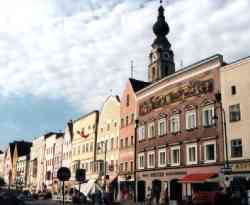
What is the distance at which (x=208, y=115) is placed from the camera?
46.6 meters

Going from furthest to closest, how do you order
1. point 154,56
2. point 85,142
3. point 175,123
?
point 154,56
point 85,142
point 175,123

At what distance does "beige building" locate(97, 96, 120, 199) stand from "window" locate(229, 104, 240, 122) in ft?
84.6

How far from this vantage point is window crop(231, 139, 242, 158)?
42.0 meters

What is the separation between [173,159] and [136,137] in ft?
34.4

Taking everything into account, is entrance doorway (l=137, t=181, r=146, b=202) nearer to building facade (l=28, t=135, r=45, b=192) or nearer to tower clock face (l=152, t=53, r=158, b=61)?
tower clock face (l=152, t=53, r=158, b=61)

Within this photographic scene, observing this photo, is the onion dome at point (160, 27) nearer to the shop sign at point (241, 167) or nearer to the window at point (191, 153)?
the window at point (191, 153)

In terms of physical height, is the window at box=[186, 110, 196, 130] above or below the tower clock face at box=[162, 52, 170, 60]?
below

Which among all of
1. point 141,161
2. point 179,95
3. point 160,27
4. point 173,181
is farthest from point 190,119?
point 160,27

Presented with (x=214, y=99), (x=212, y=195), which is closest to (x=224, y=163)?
(x=214, y=99)

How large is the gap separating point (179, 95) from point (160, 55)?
4454 cm

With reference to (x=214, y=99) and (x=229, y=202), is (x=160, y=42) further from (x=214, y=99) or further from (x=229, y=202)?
(x=229, y=202)

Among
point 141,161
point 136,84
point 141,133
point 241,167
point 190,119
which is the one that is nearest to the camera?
point 241,167

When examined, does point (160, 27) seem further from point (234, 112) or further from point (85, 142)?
point (234, 112)

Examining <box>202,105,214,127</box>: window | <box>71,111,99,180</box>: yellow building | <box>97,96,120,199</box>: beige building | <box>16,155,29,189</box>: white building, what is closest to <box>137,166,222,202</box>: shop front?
<box>202,105,214,127</box>: window
